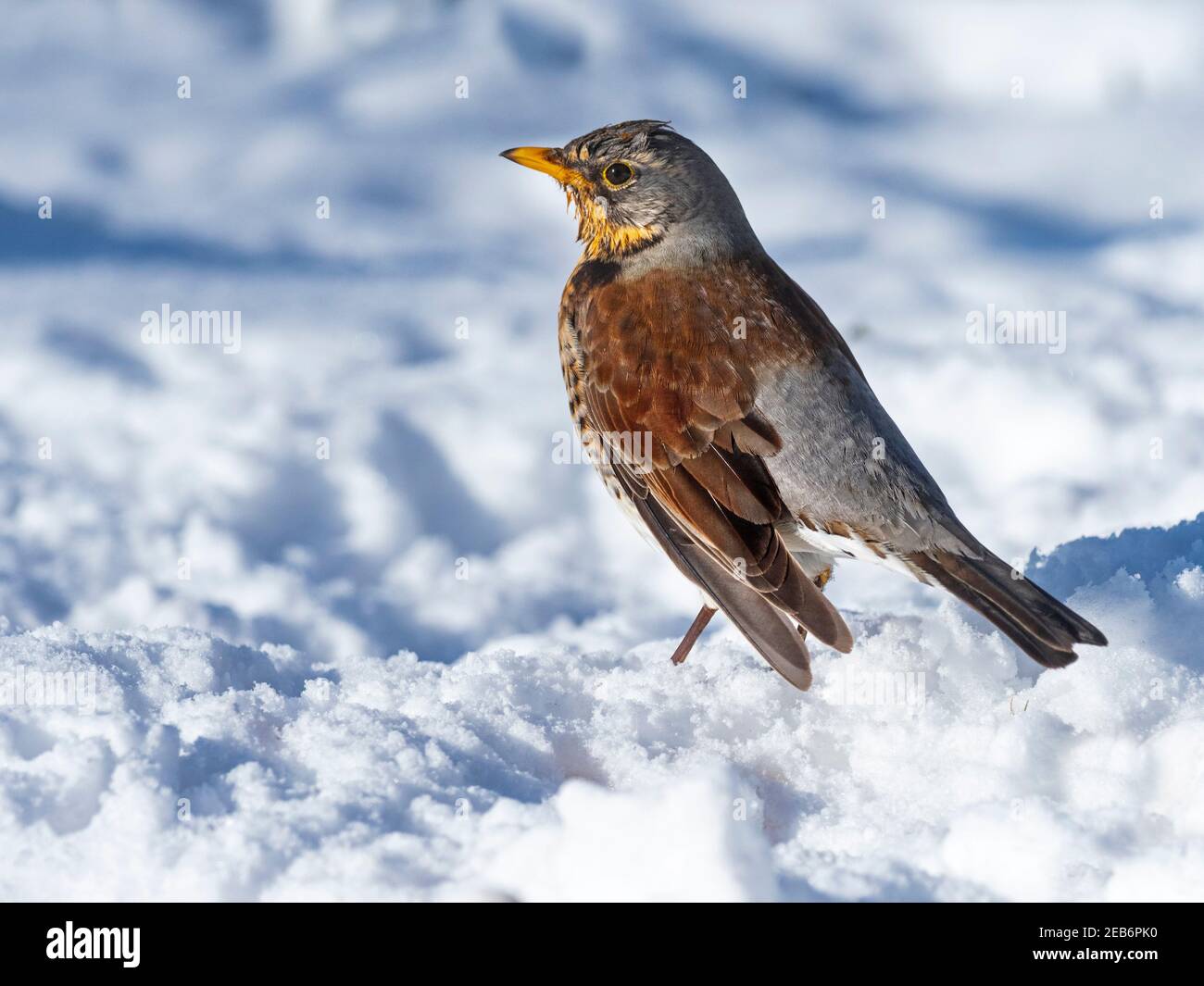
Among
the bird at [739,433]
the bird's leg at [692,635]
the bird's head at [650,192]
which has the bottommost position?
the bird's leg at [692,635]

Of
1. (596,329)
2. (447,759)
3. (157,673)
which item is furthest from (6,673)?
(596,329)

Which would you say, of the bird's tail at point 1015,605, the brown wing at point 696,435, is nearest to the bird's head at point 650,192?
the brown wing at point 696,435

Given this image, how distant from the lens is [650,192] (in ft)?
16.0

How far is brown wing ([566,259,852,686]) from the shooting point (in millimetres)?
3848

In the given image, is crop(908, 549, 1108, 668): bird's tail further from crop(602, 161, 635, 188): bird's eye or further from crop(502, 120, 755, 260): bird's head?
crop(602, 161, 635, 188): bird's eye

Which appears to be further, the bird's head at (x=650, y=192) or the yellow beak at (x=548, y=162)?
the yellow beak at (x=548, y=162)

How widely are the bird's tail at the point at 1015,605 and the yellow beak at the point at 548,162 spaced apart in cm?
245

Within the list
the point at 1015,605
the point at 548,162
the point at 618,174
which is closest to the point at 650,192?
the point at 618,174

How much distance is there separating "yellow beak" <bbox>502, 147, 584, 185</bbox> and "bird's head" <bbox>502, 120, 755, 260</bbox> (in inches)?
1.2

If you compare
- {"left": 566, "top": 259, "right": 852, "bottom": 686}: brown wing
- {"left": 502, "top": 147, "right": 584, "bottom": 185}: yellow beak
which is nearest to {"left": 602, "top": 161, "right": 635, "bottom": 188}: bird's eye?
{"left": 502, "top": 147, "right": 584, "bottom": 185}: yellow beak

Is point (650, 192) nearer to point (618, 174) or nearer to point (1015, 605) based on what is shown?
point (618, 174)

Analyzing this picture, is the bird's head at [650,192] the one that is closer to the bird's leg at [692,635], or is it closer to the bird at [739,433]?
the bird at [739,433]

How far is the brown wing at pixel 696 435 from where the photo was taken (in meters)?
3.85

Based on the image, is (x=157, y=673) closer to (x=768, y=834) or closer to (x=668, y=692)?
(x=668, y=692)
